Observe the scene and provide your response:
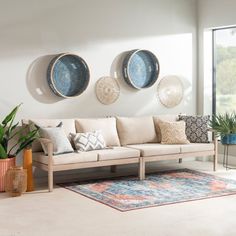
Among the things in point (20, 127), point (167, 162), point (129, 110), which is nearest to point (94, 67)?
point (129, 110)

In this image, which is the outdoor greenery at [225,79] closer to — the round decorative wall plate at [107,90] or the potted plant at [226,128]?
the potted plant at [226,128]

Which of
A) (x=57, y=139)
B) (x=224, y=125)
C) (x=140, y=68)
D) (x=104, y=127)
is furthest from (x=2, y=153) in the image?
(x=224, y=125)

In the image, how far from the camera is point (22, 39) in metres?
6.49

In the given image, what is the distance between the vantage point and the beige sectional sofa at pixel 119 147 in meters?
5.88

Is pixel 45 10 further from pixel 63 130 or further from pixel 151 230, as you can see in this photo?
pixel 151 230

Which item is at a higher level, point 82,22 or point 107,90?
point 82,22

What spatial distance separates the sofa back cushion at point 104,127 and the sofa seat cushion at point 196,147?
0.93 m

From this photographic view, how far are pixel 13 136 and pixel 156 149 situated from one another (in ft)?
6.24

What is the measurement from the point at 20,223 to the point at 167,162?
12.2 feet

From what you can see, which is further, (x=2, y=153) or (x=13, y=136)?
(x=13, y=136)

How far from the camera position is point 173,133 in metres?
7.02

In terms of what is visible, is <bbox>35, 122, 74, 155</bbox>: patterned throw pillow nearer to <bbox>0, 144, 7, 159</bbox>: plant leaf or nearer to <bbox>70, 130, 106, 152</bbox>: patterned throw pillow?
<bbox>70, 130, 106, 152</bbox>: patterned throw pillow

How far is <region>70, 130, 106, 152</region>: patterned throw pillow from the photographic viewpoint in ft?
20.4

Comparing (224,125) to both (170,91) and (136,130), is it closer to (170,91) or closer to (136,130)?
(170,91)
